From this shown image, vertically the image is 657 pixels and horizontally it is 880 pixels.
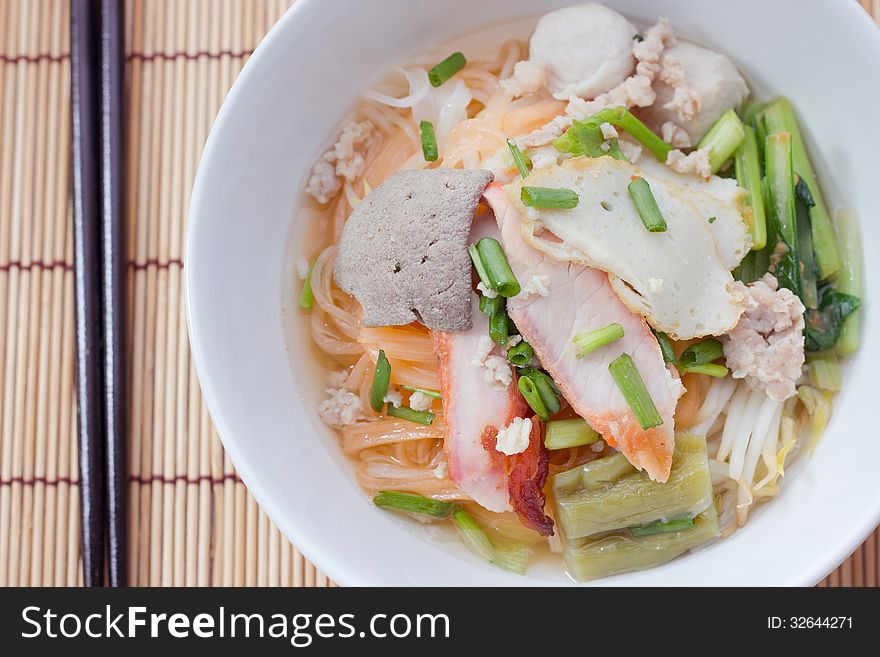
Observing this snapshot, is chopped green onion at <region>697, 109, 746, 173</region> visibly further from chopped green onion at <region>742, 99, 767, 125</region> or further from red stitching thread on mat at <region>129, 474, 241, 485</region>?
red stitching thread on mat at <region>129, 474, 241, 485</region>

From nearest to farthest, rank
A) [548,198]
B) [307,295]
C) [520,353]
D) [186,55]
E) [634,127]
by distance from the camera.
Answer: [548,198], [520,353], [634,127], [307,295], [186,55]

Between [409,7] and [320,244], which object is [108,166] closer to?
[320,244]

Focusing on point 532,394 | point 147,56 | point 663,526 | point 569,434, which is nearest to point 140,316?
point 147,56

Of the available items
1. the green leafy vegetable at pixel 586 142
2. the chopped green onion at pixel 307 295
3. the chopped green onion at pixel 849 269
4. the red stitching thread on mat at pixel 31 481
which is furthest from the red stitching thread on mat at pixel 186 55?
the chopped green onion at pixel 849 269

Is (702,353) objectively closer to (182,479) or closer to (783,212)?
(783,212)

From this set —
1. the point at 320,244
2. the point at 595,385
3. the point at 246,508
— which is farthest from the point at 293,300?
the point at 595,385

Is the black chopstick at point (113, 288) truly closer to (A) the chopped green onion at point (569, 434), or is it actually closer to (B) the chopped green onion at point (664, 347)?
(A) the chopped green onion at point (569, 434)
